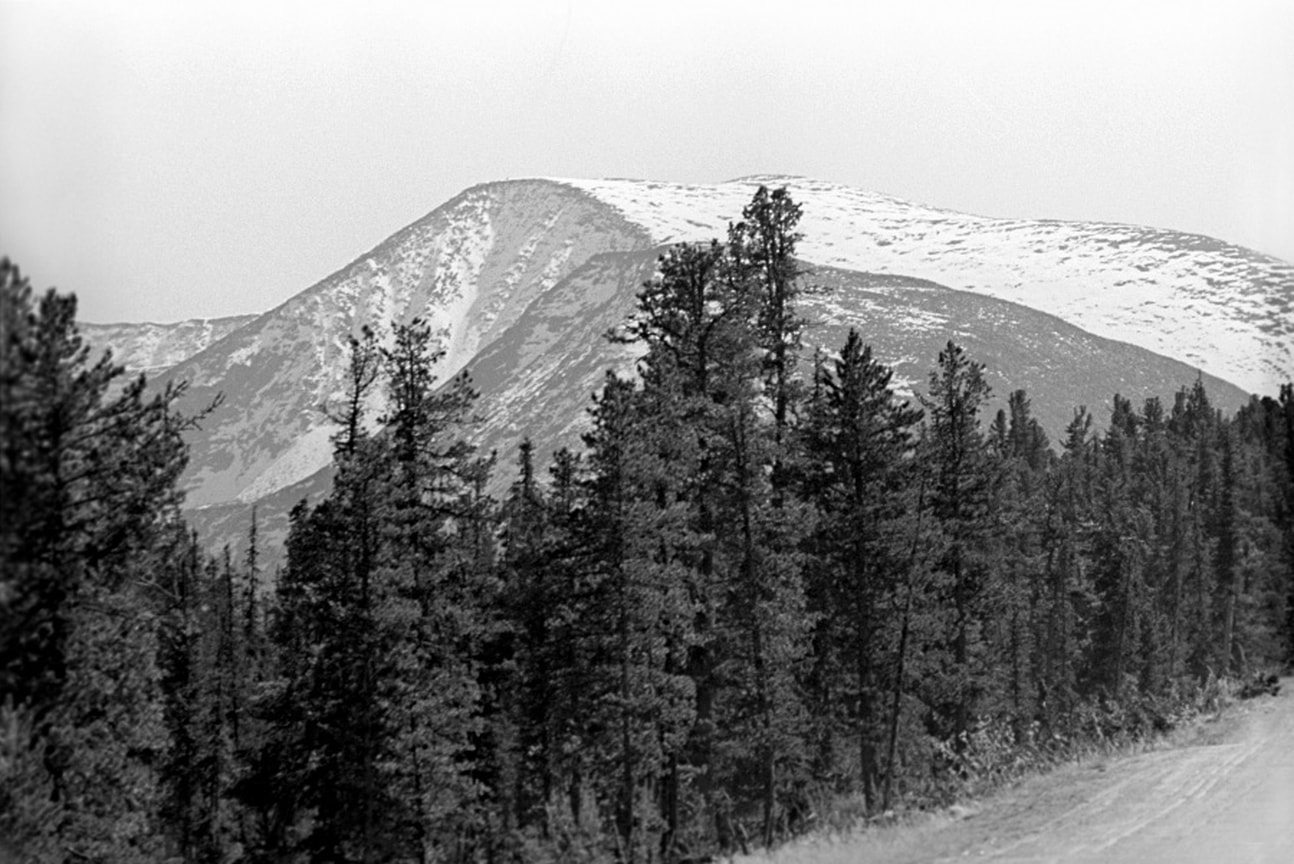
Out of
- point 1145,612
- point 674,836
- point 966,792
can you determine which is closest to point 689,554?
point 674,836

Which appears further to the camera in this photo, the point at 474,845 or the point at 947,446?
the point at 474,845

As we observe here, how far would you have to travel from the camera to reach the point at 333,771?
81.7 ft

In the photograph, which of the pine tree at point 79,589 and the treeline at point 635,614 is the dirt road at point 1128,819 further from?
the pine tree at point 79,589

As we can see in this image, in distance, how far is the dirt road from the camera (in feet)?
34.6

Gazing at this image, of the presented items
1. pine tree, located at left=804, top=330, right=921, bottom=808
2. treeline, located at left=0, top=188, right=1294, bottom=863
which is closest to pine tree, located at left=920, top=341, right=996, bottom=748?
treeline, located at left=0, top=188, right=1294, bottom=863

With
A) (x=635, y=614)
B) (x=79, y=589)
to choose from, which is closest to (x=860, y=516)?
(x=635, y=614)

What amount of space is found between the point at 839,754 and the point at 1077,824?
20112mm

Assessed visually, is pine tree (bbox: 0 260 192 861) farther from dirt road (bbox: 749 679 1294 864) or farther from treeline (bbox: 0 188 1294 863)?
dirt road (bbox: 749 679 1294 864)

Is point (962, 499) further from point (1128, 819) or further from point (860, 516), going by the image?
point (1128, 819)

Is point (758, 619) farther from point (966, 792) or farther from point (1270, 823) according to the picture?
point (1270, 823)

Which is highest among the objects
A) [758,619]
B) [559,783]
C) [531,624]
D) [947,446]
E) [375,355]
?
[375,355]

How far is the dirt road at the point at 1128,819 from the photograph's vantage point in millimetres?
10539

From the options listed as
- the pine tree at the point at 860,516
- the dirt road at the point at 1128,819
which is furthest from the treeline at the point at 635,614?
the dirt road at the point at 1128,819

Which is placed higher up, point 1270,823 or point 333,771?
point 1270,823
